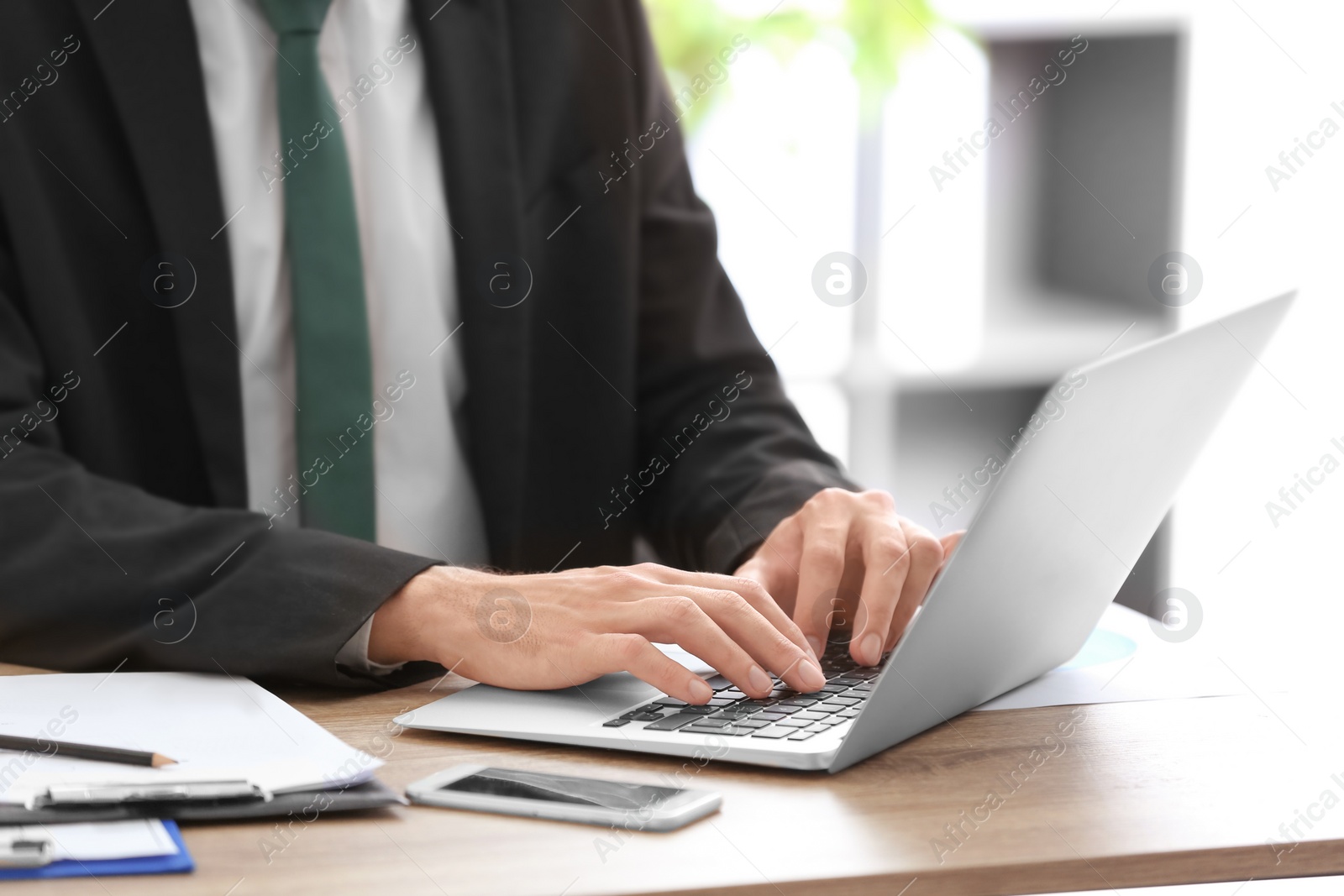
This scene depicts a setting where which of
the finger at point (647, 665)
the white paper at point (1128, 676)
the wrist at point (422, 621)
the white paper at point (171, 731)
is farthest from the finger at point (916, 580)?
the white paper at point (171, 731)

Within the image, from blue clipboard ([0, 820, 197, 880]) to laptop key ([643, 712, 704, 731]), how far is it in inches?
10.5

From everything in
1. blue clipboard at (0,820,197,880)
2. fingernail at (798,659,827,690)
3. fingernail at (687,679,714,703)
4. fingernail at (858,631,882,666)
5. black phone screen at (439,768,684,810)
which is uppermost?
blue clipboard at (0,820,197,880)

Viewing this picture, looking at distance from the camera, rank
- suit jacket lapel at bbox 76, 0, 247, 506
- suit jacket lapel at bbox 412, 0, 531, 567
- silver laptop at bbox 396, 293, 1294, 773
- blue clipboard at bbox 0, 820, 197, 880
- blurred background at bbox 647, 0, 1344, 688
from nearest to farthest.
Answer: blue clipboard at bbox 0, 820, 197, 880
silver laptop at bbox 396, 293, 1294, 773
suit jacket lapel at bbox 76, 0, 247, 506
suit jacket lapel at bbox 412, 0, 531, 567
blurred background at bbox 647, 0, 1344, 688

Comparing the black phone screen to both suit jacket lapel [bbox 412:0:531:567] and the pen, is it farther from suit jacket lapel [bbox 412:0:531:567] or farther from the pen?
suit jacket lapel [bbox 412:0:531:567]

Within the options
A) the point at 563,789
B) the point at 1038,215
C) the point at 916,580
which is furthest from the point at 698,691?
the point at 1038,215

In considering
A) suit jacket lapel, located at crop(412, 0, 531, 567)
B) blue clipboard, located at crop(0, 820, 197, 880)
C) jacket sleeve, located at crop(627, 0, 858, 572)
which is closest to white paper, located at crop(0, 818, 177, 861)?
blue clipboard, located at crop(0, 820, 197, 880)

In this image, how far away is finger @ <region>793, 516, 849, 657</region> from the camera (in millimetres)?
906

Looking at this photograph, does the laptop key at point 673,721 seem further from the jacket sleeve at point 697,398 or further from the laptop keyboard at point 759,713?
the jacket sleeve at point 697,398

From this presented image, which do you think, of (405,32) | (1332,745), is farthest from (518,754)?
(405,32)

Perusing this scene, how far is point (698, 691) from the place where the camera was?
734 millimetres

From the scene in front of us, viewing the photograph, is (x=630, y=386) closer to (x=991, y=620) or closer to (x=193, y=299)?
(x=193, y=299)

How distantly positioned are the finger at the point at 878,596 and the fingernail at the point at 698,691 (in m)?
0.17

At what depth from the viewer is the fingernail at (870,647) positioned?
2.82ft

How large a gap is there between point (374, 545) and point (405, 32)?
700mm
